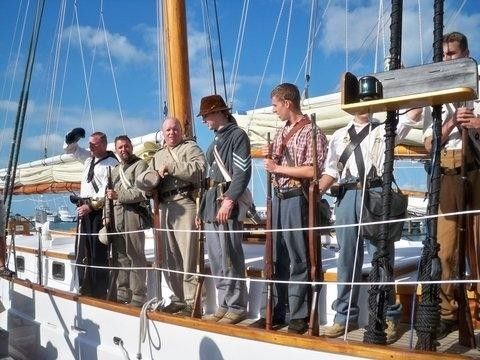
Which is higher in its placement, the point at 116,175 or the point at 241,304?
the point at 116,175

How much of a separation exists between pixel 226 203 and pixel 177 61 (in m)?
3.34

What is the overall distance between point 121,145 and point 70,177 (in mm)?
7069

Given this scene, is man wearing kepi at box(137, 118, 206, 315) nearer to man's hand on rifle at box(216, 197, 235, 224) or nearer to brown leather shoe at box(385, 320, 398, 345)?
man's hand on rifle at box(216, 197, 235, 224)

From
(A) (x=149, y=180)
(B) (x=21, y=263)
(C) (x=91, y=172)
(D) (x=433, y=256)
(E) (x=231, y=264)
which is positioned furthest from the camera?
(B) (x=21, y=263)

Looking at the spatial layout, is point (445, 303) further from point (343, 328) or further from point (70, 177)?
point (70, 177)

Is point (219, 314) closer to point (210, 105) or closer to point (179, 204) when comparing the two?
point (179, 204)

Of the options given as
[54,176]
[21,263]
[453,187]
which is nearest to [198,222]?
[453,187]

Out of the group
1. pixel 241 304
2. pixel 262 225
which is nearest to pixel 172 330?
pixel 241 304

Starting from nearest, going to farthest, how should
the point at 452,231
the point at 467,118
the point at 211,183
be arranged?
1. the point at 467,118
2. the point at 452,231
3. the point at 211,183

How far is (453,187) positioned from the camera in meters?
3.43

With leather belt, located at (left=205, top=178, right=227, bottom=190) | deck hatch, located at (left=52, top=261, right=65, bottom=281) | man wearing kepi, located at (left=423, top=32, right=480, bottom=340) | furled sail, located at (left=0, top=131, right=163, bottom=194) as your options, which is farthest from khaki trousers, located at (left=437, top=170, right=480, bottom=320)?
furled sail, located at (left=0, top=131, right=163, bottom=194)

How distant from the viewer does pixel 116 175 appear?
5.40 meters

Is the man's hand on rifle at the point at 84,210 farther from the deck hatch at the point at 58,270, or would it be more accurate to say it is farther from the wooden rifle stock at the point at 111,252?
the deck hatch at the point at 58,270

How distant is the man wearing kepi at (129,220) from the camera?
505cm
